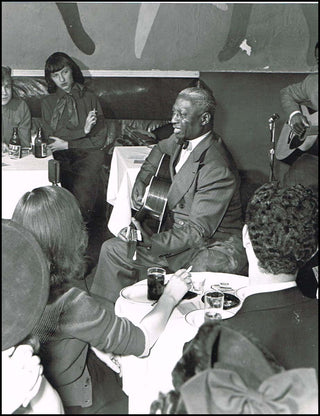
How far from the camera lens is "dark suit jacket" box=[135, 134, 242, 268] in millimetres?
2520

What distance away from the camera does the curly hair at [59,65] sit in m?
2.57

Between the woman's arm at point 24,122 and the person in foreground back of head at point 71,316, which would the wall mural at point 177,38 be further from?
the person in foreground back of head at point 71,316

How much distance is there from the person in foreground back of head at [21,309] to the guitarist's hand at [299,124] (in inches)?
60.4

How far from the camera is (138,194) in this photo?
2.73m

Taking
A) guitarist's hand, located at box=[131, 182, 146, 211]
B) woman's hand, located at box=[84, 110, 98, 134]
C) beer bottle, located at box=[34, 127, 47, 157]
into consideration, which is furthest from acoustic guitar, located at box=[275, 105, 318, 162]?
beer bottle, located at box=[34, 127, 47, 157]

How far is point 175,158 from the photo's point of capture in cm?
264

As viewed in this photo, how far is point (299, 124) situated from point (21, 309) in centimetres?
163

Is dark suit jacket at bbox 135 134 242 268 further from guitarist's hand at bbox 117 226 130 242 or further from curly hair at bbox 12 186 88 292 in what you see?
curly hair at bbox 12 186 88 292

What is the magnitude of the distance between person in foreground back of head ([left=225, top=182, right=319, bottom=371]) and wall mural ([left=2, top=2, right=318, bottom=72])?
104cm

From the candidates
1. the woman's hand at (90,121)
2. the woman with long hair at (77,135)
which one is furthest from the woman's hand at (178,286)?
the woman's hand at (90,121)

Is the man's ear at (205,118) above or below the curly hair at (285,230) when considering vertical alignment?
above

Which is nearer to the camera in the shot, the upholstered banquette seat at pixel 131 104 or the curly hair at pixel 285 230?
the curly hair at pixel 285 230

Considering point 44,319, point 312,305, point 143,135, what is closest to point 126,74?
point 143,135

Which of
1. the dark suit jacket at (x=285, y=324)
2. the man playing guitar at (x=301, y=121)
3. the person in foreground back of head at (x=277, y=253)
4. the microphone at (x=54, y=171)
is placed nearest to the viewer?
the dark suit jacket at (x=285, y=324)
